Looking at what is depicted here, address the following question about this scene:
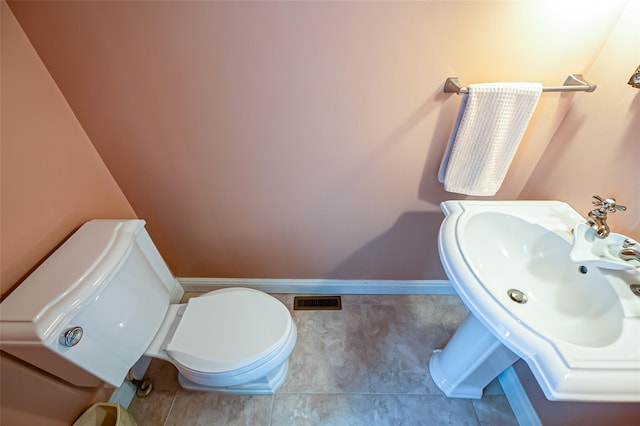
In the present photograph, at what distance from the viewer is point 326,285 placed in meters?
1.56

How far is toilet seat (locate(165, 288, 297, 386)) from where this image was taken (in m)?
0.96

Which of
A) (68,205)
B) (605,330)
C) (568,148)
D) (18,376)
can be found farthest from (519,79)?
(18,376)

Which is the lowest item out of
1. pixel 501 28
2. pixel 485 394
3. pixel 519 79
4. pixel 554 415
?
pixel 485 394

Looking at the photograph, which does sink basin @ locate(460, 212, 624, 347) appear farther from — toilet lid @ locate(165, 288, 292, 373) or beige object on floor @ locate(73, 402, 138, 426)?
beige object on floor @ locate(73, 402, 138, 426)

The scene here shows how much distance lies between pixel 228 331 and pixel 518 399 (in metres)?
1.25

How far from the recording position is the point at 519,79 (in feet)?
2.87

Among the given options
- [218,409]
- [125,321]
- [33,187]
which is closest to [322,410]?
[218,409]

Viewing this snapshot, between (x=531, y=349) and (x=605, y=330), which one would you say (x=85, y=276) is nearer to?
(x=531, y=349)

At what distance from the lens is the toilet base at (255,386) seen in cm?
118

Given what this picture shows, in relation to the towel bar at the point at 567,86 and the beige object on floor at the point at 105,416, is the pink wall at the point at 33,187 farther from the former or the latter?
the towel bar at the point at 567,86

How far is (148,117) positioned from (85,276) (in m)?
0.57

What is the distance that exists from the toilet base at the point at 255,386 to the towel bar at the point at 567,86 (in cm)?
127

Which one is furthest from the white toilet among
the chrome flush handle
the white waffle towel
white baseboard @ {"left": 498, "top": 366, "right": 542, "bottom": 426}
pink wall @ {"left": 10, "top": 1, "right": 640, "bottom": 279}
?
white baseboard @ {"left": 498, "top": 366, "right": 542, "bottom": 426}

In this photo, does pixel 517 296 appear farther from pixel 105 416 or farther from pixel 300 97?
pixel 105 416
